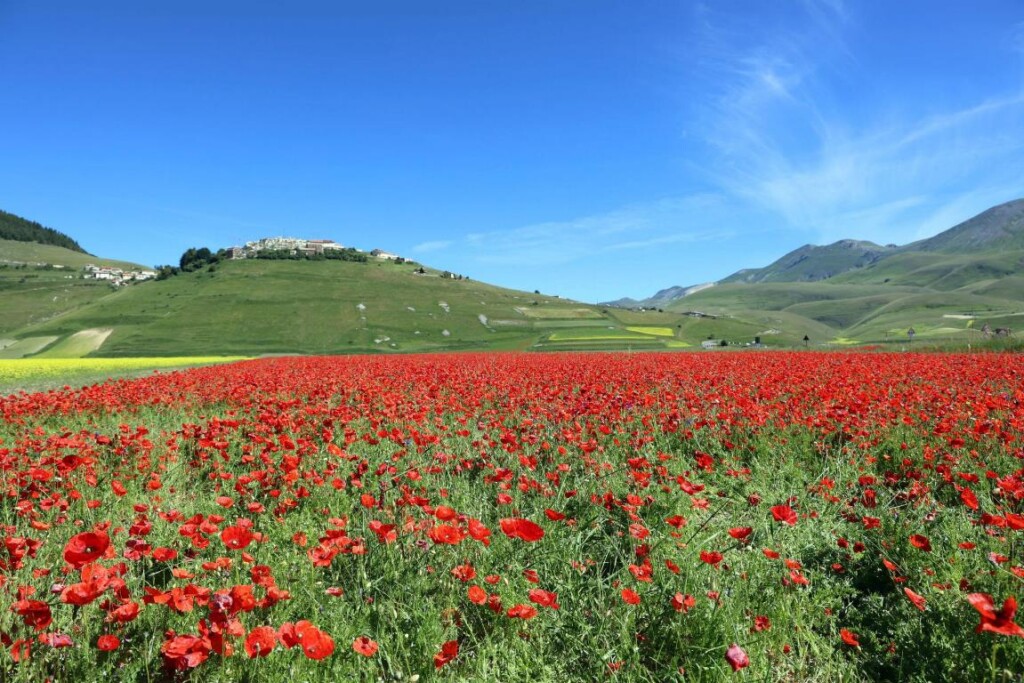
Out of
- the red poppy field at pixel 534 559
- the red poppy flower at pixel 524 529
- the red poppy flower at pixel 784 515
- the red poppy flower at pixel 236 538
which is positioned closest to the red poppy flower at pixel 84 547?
the red poppy field at pixel 534 559

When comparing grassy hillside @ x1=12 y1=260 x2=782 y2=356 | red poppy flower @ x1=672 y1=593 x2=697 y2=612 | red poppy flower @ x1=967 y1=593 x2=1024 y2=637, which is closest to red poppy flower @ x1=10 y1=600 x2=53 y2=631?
red poppy flower @ x1=672 y1=593 x2=697 y2=612

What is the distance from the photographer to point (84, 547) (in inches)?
84.5

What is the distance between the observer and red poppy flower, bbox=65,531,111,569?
209 cm

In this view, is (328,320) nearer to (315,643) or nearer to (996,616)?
(315,643)

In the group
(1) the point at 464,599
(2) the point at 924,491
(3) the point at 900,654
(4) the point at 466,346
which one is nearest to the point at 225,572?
(1) the point at 464,599

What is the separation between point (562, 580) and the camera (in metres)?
3.56

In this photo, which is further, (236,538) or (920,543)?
(920,543)

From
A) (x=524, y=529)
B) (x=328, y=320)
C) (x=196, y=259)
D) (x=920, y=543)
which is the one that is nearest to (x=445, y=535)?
(x=524, y=529)

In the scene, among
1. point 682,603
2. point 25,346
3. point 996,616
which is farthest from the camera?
point 25,346

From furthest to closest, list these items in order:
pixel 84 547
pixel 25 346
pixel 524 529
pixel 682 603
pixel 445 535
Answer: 1. pixel 25 346
2. pixel 445 535
3. pixel 682 603
4. pixel 524 529
5. pixel 84 547

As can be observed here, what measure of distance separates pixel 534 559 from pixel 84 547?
2.79 metres

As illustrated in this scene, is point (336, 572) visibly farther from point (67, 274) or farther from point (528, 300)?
point (67, 274)

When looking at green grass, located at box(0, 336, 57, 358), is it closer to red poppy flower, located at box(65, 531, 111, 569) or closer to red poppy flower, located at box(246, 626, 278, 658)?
red poppy flower, located at box(65, 531, 111, 569)

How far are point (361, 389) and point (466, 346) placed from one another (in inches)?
2820
